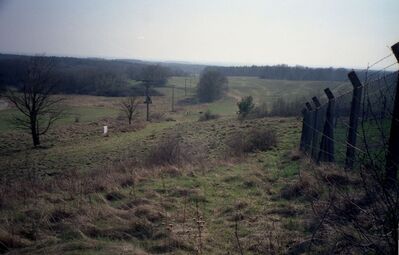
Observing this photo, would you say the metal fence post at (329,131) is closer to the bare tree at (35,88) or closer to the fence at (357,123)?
the fence at (357,123)

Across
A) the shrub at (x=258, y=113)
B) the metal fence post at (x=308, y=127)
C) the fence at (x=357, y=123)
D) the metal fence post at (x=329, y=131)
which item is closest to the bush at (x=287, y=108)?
the shrub at (x=258, y=113)

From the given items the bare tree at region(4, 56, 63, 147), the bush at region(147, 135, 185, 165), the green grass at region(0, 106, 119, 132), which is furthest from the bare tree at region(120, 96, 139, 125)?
the bush at region(147, 135, 185, 165)

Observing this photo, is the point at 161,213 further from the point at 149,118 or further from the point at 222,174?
the point at 149,118

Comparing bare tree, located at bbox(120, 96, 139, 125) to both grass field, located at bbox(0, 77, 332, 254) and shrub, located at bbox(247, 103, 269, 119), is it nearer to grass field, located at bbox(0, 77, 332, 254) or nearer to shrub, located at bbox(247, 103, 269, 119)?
shrub, located at bbox(247, 103, 269, 119)

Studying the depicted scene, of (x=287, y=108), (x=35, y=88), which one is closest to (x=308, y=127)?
(x=287, y=108)

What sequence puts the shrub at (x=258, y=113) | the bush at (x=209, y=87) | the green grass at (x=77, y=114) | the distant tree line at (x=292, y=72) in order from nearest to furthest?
1. the shrub at (x=258, y=113)
2. the green grass at (x=77, y=114)
3. the bush at (x=209, y=87)
4. the distant tree line at (x=292, y=72)

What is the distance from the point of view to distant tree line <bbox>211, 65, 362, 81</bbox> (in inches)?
3716

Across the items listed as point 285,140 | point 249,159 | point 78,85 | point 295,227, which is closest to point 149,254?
point 295,227

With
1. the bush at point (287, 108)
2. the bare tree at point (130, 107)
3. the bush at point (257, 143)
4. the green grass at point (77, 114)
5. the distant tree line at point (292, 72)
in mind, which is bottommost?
the green grass at point (77, 114)

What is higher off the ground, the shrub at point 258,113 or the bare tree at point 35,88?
the bare tree at point 35,88

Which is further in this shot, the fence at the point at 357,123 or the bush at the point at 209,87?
the bush at the point at 209,87

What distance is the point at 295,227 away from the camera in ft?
15.8

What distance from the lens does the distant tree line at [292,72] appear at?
310ft

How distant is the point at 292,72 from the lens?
382 feet
